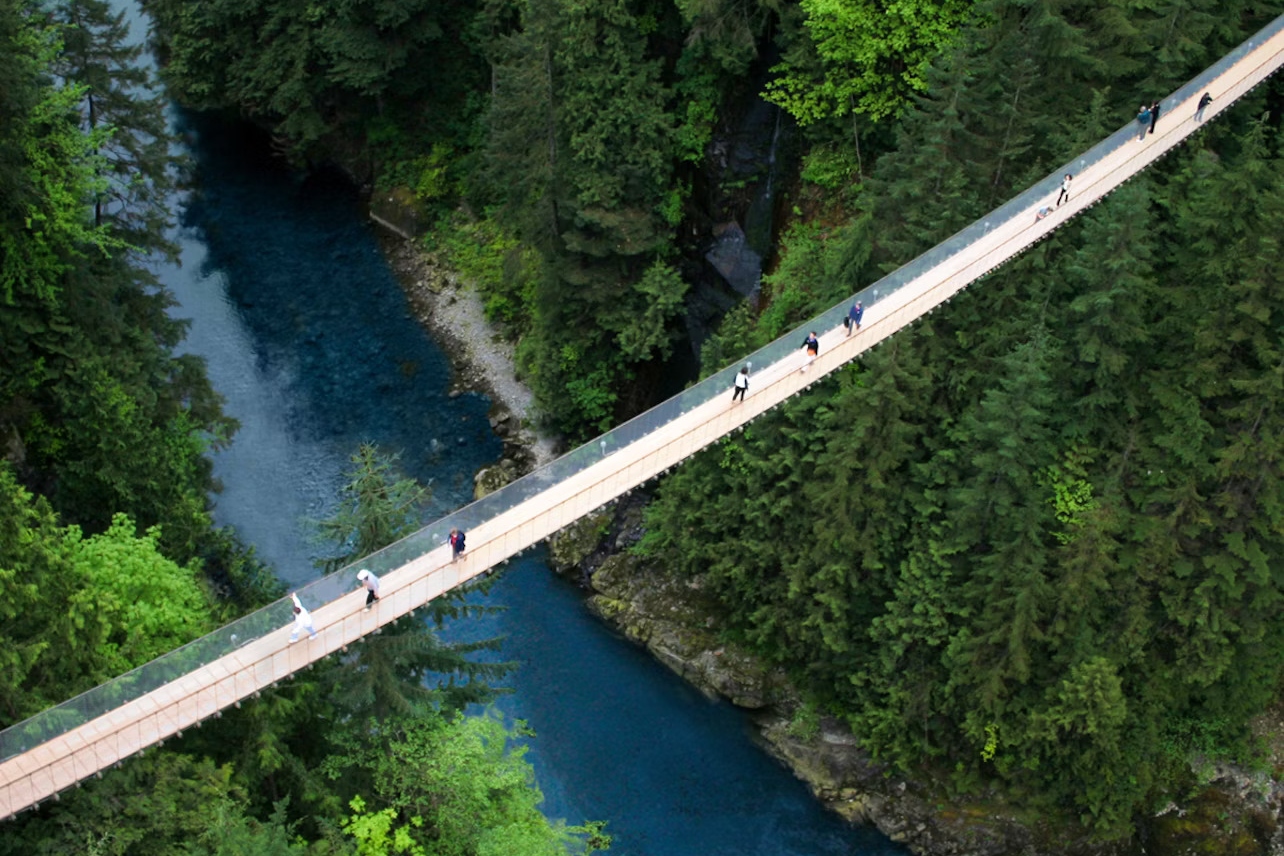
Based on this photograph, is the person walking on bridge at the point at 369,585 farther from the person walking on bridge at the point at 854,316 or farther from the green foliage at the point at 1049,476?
the person walking on bridge at the point at 854,316

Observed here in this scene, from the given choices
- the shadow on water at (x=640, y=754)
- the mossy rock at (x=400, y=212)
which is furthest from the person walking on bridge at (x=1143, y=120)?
the mossy rock at (x=400, y=212)

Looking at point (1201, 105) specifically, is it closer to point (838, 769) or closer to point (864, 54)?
point (864, 54)

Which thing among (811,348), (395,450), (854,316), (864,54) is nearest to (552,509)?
(811,348)

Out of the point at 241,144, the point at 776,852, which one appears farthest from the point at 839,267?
the point at 241,144

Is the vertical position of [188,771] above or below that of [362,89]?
below

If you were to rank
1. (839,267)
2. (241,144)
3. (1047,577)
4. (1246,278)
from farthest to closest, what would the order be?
(241,144), (839,267), (1047,577), (1246,278)

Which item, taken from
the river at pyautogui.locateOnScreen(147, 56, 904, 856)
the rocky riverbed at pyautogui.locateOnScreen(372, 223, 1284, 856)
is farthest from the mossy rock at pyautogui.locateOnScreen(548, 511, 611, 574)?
the river at pyautogui.locateOnScreen(147, 56, 904, 856)

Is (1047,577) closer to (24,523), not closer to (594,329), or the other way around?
(594,329)
